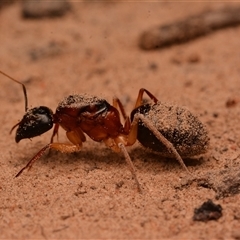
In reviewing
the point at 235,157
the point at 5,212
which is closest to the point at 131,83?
the point at 235,157

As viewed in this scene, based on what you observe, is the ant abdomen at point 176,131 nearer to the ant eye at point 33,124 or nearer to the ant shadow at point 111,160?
the ant shadow at point 111,160

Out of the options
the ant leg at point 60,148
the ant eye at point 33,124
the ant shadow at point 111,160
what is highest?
the ant eye at point 33,124

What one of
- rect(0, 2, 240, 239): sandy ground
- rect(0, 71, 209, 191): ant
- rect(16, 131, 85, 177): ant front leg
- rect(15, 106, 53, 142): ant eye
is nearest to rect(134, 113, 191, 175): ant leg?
rect(0, 71, 209, 191): ant

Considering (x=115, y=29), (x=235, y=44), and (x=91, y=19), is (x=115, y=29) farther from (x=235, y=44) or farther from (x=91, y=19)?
(x=235, y=44)

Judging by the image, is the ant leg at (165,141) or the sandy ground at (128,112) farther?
the ant leg at (165,141)

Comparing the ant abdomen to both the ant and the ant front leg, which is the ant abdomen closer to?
the ant

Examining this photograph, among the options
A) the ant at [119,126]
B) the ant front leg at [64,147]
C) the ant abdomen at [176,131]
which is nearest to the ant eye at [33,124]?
the ant at [119,126]

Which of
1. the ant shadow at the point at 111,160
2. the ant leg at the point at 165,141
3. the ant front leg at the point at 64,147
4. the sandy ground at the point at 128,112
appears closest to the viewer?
the sandy ground at the point at 128,112
